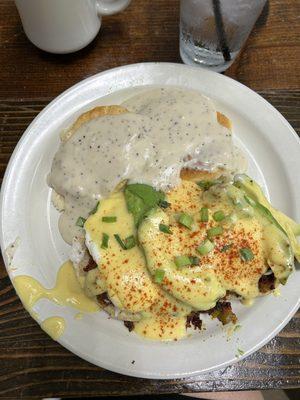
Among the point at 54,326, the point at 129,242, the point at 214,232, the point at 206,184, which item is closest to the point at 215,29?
the point at 206,184

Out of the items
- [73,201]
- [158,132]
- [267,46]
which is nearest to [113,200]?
[73,201]

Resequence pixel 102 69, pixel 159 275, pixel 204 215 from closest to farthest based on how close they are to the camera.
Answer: pixel 159 275
pixel 204 215
pixel 102 69

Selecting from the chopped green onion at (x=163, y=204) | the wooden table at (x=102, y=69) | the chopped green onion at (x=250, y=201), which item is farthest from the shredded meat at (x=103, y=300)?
the chopped green onion at (x=250, y=201)

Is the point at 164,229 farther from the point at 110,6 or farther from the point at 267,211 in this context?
the point at 110,6

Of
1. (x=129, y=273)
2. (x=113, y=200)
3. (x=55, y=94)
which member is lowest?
(x=129, y=273)

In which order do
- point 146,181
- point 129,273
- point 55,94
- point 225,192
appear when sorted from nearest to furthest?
point 129,273
point 225,192
point 146,181
point 55,94

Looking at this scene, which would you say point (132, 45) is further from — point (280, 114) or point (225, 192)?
point (225, 192)

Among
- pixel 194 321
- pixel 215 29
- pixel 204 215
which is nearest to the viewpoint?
pixel 204 215

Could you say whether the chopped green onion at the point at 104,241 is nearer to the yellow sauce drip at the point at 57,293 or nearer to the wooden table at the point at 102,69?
the yellow sauce drip at the point at 57,293
